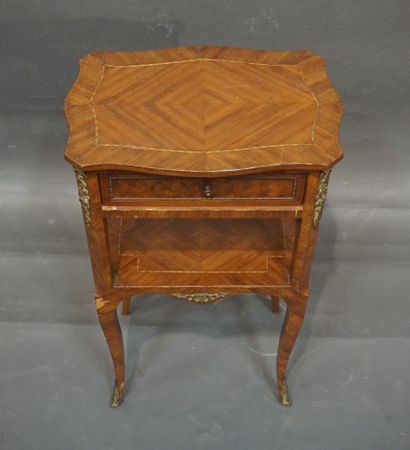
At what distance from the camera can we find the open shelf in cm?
166

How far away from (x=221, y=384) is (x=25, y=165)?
116cm

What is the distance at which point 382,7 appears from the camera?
2.39 metres

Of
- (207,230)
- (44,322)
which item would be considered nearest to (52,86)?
(44,322)

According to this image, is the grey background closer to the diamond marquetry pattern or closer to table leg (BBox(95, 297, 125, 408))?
table leg (BBox(95, 297, 125, 408))

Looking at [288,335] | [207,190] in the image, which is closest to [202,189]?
[207,190]

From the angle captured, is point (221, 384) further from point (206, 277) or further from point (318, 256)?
point (318, 256)

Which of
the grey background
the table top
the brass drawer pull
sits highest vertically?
the table top

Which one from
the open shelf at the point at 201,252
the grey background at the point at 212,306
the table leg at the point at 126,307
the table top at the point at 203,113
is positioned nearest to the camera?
the table top at the point at 203,113

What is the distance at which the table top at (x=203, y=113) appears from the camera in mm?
1389

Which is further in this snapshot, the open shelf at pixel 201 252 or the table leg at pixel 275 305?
the table leg at pixel 275 305

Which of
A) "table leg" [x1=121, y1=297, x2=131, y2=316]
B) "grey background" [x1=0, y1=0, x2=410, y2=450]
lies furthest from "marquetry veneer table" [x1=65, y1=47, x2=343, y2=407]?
"table leg" [x1=121, y1=297, x2=131, y2=316]

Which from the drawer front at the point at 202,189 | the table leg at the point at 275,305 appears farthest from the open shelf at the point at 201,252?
the table leg at the point at 275,305

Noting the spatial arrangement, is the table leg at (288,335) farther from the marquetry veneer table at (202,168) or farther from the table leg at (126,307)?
the table leg at (126,307)

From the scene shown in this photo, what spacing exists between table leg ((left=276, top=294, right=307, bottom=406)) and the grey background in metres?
0.06
